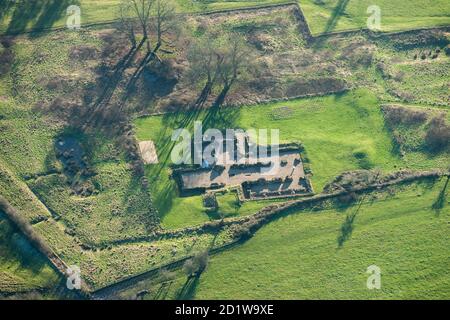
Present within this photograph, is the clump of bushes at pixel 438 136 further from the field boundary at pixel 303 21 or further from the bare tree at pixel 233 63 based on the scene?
the bare tree at pixel 233 63

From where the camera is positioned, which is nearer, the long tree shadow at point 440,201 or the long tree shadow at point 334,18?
the long tree shadow at point 440,201

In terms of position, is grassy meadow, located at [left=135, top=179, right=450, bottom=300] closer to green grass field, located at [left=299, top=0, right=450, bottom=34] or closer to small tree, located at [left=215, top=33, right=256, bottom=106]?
small tree, located at [left=215, top=33, right=256, bottom=106]

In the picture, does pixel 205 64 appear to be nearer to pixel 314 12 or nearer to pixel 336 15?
pixel 314 12

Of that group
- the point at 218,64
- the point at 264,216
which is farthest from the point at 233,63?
the point at 264,216

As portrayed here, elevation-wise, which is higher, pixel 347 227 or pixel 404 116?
pixel 404 116

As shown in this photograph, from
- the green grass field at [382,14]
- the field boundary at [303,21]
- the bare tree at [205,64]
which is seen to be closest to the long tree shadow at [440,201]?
the field boundary at [303,21]

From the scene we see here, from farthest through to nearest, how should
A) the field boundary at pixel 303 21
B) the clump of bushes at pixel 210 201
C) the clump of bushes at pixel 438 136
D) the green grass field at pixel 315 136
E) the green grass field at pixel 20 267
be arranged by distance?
the field boundary at pixel 303 21 → the clump of bushes at pixel 438 136 → the green grass field at pixel 315 136 → the clump of bushes at pixel 210 201 → the green grass field at pixel 20 267

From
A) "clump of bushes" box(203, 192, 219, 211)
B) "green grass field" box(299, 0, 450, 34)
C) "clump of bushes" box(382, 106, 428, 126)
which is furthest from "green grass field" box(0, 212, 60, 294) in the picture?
"green grass field" box(299, 0, 450, 34)
